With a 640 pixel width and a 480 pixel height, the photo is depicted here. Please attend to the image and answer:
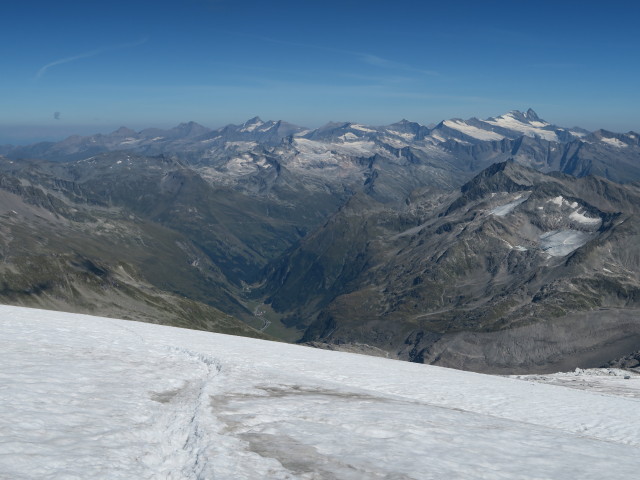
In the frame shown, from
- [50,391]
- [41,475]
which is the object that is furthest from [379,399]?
[41,475]

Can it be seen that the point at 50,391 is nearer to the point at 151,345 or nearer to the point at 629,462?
the point at 151,345

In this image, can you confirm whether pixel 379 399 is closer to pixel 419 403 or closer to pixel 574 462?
pixel 419 403

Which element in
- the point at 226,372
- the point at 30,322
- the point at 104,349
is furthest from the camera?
the point at 30,322

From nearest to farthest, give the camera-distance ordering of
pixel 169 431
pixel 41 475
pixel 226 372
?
pixel 41 475, pixel 169 431, pixel 226 372

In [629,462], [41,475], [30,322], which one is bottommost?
[30,322]

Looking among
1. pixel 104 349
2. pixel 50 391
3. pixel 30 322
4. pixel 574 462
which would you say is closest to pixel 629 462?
pixel 574 462

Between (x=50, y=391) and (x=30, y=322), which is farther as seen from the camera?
(x=30, y=322)

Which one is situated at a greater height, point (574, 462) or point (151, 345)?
point (574, 462)
